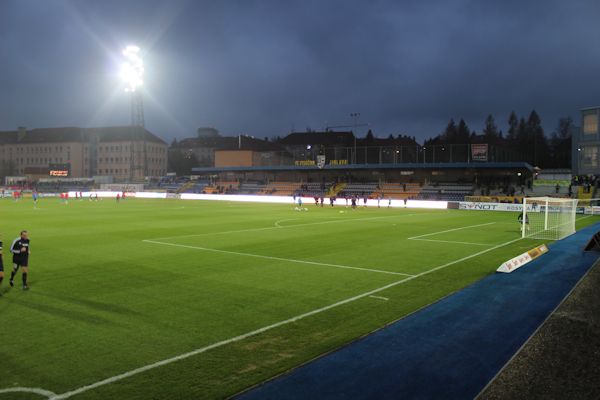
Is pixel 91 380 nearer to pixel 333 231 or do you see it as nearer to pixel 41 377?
pixel 41 377

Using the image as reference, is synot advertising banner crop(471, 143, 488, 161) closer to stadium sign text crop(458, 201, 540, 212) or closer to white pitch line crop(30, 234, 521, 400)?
stadium sign text crop(458, 201, 540, 212)

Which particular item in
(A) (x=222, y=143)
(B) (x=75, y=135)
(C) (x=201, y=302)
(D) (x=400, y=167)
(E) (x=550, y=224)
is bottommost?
(E) (x=550, y=224)

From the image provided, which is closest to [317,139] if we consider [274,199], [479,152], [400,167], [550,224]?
[400,167]

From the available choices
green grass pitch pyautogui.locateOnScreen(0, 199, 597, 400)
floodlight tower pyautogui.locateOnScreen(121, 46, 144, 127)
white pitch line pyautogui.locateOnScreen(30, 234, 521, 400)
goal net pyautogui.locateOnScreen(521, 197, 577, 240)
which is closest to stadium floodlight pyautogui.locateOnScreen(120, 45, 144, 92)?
floodlight tower pyautogui.locateOnScreen(121, 46, 144, 127)

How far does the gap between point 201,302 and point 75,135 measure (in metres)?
147

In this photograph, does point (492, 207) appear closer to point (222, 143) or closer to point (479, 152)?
point (479, 152)

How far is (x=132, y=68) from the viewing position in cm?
6544

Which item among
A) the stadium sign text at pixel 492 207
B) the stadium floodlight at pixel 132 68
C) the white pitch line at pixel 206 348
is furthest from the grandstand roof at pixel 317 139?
the white pitch line at pixel 206 348

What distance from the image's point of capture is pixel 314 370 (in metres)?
7.01

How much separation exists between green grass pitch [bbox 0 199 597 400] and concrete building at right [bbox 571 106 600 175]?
178ft

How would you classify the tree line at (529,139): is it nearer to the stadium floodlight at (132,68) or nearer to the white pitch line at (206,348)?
the stadium floodlight at (132,68)

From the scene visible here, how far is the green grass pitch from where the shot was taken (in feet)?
22.6

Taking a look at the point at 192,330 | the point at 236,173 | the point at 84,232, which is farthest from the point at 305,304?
the point at 236,173

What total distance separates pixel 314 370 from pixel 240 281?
6.74 meters
